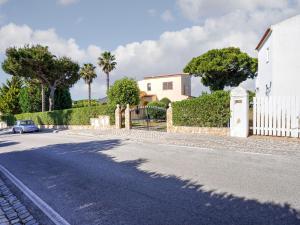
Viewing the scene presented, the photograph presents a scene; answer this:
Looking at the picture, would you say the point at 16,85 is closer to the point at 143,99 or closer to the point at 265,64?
the point at 143,99

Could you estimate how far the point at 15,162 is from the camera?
1084 centimetres

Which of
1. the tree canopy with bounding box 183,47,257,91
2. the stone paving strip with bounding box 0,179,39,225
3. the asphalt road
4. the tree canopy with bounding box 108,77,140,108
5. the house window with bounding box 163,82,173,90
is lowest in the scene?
the stone paving strip with bounding box 0,179,39,225

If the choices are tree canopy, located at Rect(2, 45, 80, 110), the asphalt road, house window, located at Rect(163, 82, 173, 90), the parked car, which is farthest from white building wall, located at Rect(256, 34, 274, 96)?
house window, located at Rect(163, 82, 173, 90)

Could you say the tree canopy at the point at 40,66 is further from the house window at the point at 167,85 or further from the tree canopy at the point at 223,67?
the tree canopy at the point at 223,67

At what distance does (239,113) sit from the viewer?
→ 587 inches

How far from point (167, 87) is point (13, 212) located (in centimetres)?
4952

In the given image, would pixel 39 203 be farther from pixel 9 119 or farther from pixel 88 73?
pixel 9 119

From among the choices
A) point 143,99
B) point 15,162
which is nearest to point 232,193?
point 15,162

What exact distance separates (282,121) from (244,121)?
181 cm

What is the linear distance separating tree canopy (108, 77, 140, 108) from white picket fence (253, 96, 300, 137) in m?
22.7

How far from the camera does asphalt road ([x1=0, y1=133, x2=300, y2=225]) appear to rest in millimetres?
4676

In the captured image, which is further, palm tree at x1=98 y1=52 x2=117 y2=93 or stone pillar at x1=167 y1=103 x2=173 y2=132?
palm tree at x1=98 y1=52 x2=117 y2=93

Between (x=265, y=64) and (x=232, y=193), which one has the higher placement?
(x=265, y=64)

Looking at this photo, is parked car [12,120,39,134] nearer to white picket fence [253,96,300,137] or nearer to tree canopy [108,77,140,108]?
tree canopy [108,77,140,108]
